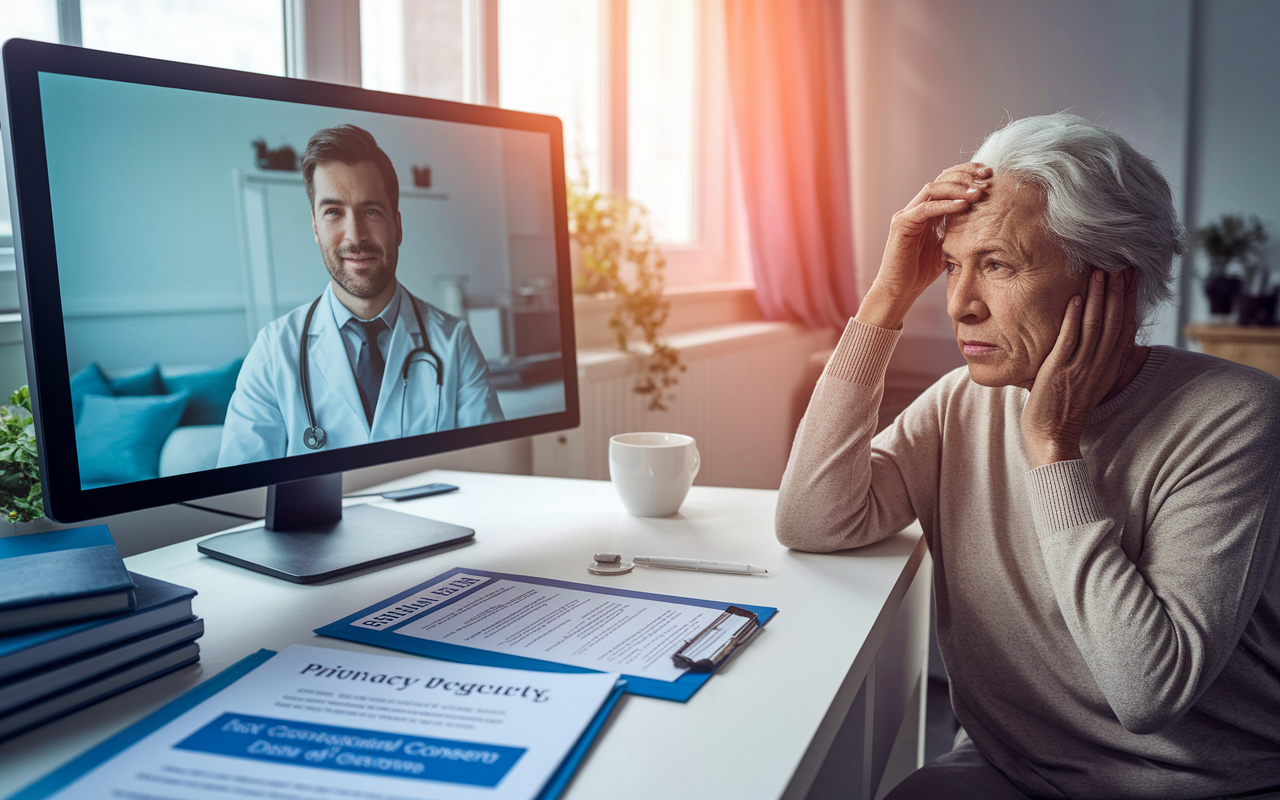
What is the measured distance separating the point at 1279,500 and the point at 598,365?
1.34 meters

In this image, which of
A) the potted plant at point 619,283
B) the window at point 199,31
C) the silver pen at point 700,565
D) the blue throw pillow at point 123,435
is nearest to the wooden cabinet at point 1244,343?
the potted plant at point 619,283

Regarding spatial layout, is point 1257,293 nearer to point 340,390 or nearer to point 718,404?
point 718,404

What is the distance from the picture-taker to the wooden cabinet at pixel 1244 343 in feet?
11.1

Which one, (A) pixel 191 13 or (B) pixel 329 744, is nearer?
(B) pixel 329 744

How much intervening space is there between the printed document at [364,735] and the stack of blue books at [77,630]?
8cm

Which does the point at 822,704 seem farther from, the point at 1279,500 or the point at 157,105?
the point at 157,105

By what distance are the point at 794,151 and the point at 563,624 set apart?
273 cm

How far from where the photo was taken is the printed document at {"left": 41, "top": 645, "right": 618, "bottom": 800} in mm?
512

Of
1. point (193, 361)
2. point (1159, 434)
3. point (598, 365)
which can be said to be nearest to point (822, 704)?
point (1159, 434)

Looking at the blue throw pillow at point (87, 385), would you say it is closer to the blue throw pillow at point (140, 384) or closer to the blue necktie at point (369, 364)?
the blue throw pillow at point (140, 384)

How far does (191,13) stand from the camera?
1352mm

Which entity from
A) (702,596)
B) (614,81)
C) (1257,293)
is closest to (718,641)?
(702,596)

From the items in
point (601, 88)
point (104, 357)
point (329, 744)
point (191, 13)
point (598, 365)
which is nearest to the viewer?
point (329, 744)

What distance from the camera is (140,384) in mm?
782
